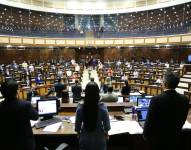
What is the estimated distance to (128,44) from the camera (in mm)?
22047

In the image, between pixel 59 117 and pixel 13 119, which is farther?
pixel 59 117

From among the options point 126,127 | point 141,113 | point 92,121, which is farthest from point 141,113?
point 92,121

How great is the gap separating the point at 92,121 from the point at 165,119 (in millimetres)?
834

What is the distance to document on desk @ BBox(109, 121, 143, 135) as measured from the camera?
3.19 meters

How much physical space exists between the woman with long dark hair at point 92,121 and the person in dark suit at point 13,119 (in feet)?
2.03

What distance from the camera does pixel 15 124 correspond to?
2.46 metres

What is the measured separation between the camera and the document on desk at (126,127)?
319 cm

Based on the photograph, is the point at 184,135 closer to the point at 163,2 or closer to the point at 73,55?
the point at 163,2

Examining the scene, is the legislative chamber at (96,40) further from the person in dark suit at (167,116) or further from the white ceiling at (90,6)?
the person in dark suit at (167,116)

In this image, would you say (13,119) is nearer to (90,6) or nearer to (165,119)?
(165,119)

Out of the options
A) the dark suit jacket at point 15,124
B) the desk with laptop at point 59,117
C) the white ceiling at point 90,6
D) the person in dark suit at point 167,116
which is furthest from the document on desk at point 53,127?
the white ceiling at point 90,6

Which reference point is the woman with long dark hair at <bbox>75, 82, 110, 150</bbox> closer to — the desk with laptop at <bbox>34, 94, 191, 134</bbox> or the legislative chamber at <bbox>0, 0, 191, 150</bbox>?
the desk with laptop at <bbox>34, 94, 191, 134</bbox>

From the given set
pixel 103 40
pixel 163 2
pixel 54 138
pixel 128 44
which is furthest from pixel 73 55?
pixel 54 138

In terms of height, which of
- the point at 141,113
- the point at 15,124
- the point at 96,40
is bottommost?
the point at 141,113
